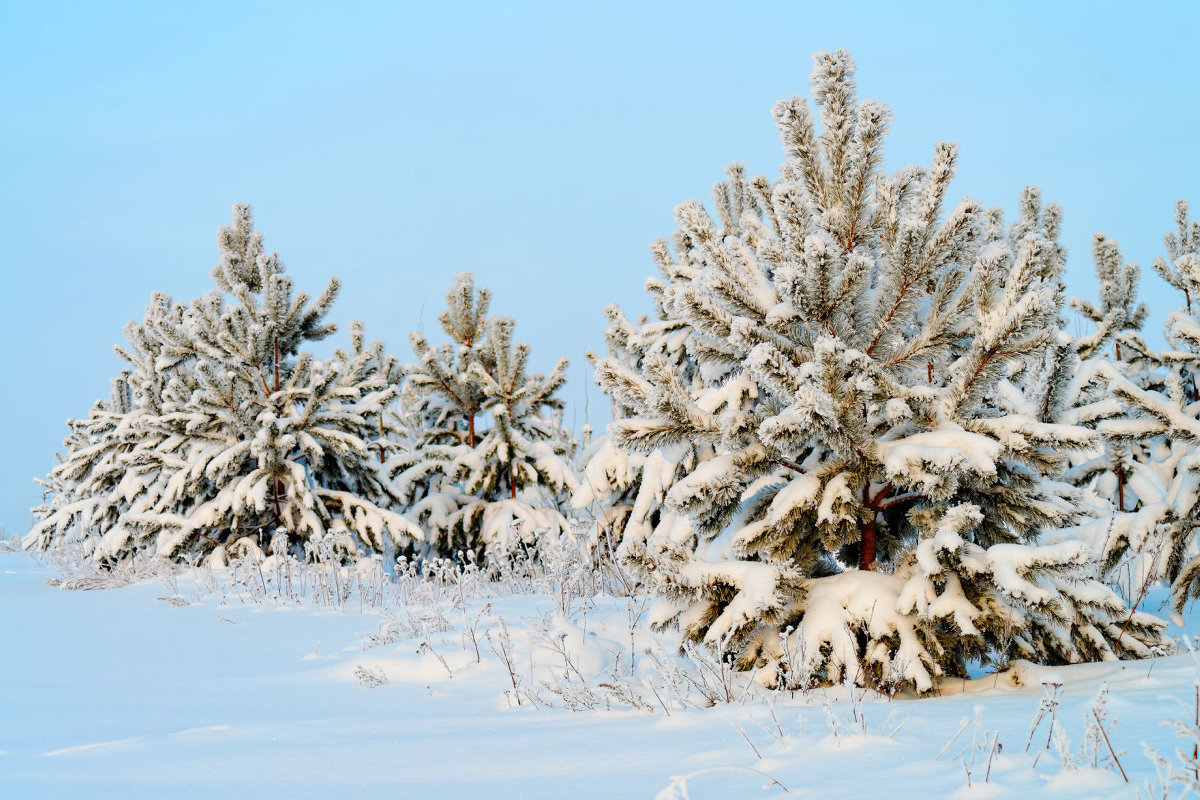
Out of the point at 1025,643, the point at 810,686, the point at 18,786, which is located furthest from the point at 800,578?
the point at 18,786

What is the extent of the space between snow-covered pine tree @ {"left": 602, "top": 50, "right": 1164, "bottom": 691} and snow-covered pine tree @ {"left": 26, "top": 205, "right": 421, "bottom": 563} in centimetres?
646

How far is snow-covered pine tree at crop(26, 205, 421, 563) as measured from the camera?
10070 mm

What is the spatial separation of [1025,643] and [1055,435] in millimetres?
988

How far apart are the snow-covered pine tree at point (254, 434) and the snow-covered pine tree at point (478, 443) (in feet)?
2.27

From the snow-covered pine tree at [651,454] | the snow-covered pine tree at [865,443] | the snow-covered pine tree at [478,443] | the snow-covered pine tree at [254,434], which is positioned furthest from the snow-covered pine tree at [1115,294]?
the snow-covered pine tree at [254,434]

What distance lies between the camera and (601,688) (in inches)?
154

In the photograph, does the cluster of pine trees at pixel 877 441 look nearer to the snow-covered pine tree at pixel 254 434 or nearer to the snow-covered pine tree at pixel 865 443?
the snow-covered pine tree at pixel 865 443

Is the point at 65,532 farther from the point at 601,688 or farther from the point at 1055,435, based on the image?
the point at 1055,435

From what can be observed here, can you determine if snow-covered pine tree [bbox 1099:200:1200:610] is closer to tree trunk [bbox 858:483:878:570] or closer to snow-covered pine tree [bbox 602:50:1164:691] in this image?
snow-covered pine tree [bbox 602:50:1164:691]

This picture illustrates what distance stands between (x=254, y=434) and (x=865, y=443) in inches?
345

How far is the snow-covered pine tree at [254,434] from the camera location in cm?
1007

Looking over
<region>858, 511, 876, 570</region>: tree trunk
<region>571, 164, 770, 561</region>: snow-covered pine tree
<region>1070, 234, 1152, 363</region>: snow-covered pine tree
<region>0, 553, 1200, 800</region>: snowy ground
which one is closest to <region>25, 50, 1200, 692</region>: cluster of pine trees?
<region>858, 511, 876, 570</region>: tree trunk

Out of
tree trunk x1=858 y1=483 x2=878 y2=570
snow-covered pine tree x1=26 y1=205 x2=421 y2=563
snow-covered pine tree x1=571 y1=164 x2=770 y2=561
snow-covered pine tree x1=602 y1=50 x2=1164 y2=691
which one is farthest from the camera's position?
snow-covered pine tree x1=26 y1=205 x2=421 y2=563

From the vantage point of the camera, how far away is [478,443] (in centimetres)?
1255
